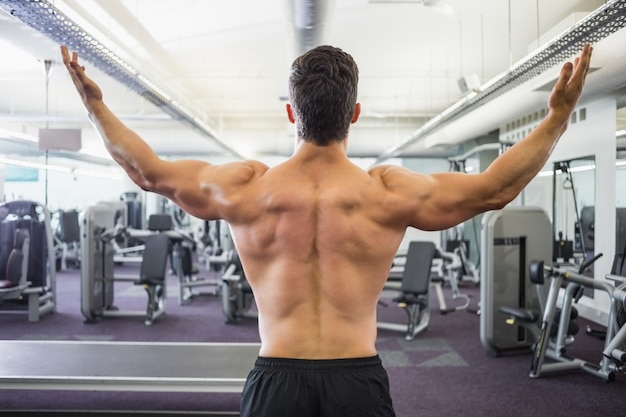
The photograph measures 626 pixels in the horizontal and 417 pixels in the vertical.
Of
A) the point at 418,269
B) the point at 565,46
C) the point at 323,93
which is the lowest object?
the point at 418,269

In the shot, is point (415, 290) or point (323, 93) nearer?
point (323, 93)

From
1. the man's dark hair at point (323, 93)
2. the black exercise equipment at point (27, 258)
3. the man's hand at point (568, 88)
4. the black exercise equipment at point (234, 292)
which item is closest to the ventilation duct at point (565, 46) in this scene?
the man's hand at point (568, 88)

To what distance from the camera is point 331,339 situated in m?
1.03

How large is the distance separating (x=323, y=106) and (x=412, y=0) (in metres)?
3.52

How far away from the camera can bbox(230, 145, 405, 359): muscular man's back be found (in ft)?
3.38

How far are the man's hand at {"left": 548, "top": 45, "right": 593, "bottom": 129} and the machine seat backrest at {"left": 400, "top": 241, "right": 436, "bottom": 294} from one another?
3.52 metres

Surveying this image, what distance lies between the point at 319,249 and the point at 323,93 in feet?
1.11

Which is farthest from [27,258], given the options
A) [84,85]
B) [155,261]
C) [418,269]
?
[84,85]

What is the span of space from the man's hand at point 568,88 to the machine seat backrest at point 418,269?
3517 mm

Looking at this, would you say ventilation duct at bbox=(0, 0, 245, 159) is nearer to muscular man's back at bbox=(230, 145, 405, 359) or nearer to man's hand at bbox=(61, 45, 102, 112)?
man's hand at bbox=(61, 45, 102, 112)

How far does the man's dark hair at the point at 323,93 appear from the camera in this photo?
3.30 feet

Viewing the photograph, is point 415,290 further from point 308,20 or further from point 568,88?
point 568,88

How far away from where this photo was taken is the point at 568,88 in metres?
0.99

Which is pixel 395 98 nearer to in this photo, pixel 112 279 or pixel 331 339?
pixel 112 279
